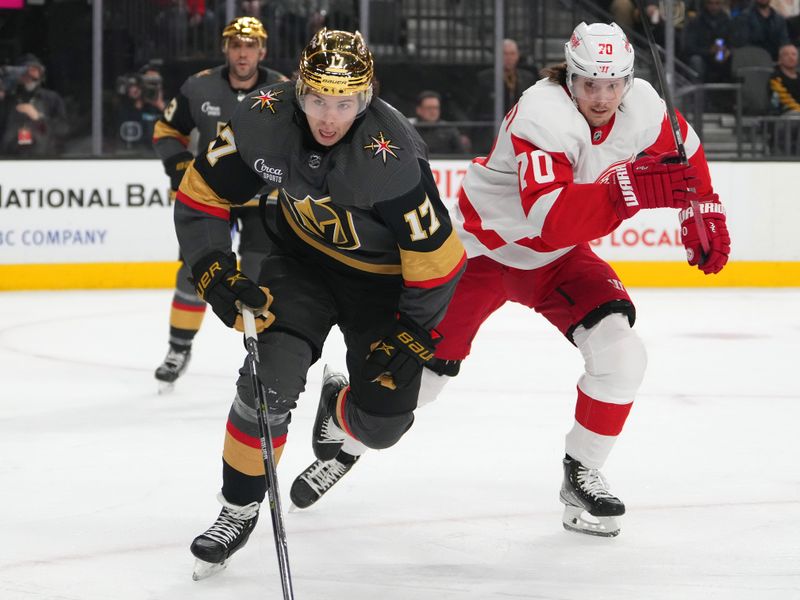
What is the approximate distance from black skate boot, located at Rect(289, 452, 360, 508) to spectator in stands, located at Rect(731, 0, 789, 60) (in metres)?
7.09

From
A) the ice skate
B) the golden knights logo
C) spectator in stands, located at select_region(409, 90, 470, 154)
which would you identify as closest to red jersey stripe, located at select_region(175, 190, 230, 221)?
the golden knights logo

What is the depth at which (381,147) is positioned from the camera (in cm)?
259

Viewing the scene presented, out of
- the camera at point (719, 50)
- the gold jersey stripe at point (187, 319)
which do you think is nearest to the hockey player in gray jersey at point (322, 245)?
the gold jersey stripe at point (187, 319)

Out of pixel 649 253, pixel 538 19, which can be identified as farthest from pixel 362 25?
pixel 649 253

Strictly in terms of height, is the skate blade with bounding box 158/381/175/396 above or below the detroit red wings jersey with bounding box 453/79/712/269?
below

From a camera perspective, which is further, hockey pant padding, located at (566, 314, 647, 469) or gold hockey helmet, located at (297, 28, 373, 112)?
hockey pant padding, located at (566, 314, 647, 469)

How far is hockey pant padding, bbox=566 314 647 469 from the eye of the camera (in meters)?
3.07

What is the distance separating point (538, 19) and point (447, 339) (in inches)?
263

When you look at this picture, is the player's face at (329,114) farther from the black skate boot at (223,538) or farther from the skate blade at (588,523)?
the skate blade at (588,523)

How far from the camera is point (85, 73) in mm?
8539

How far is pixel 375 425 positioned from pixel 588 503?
55 cm

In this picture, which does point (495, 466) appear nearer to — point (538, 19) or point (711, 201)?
point (711, 201)

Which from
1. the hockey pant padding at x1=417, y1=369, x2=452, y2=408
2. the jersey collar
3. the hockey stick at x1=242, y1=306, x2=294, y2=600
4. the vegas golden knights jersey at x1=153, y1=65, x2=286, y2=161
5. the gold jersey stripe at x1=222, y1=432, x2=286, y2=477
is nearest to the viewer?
the hockey stick at x1=242, y1=306, x2=294, y2=600

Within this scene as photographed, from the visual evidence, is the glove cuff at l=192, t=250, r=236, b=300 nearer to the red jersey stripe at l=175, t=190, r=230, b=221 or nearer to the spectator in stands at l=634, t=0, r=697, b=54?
the red jersey stripe at l=175, t=190, r=230, b=221
